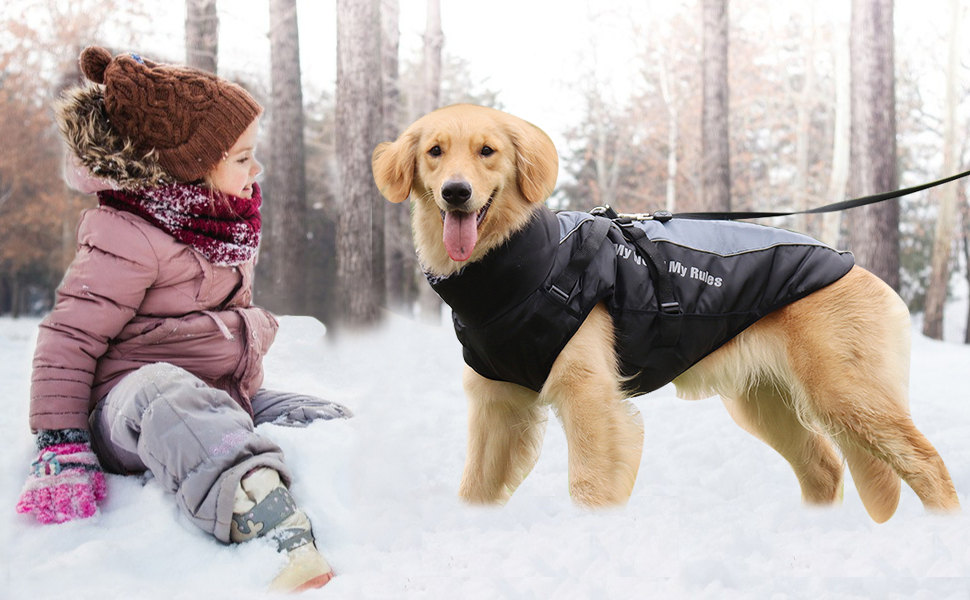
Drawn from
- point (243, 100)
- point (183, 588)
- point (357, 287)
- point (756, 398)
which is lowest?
point (183, 588)

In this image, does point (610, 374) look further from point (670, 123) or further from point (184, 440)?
point (670, 123)

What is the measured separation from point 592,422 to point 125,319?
3.99 ft

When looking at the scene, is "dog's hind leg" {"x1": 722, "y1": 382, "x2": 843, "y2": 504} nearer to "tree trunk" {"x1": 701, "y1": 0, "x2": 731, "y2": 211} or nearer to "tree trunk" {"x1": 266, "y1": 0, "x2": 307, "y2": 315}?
"tree trunk" {"x1": 266, "y1": 0, "x2": 307, "y2": 315}

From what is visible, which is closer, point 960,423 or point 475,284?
point 475,284

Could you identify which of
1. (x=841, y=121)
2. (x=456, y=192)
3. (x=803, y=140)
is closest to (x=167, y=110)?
(x=456, y=192)

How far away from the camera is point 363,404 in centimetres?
207

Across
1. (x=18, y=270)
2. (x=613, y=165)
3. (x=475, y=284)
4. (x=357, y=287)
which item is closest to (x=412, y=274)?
(x=357, y=287)

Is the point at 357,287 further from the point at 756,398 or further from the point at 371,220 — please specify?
the point at 756,398

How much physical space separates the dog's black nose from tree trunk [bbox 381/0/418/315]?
3423mm

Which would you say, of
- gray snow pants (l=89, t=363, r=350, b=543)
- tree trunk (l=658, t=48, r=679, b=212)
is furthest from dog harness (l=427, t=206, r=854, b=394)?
tree trunk (l=658, t=48, r=679, b=212)

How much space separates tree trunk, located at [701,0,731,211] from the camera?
7.00m

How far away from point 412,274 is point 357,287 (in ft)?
12.6

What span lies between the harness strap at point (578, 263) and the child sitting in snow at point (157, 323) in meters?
0.82

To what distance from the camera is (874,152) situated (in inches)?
238
